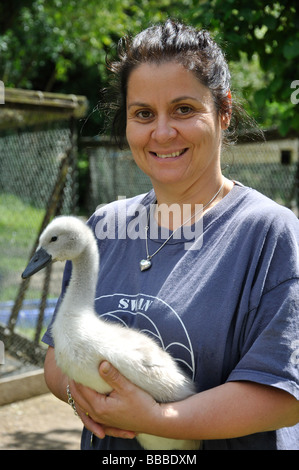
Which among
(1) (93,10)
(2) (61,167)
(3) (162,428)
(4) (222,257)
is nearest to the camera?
(3) (162,428)

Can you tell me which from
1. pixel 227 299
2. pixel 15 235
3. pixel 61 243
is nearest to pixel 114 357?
pixel 227 299

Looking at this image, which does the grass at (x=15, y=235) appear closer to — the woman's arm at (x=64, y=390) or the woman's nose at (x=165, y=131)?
the woman's arm at (x=64, y=390)

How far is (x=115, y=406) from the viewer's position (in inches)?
66.6

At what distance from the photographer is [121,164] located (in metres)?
6.76

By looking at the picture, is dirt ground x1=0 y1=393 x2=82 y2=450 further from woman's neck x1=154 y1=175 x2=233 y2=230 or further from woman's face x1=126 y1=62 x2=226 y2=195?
woman's face x1=126 y1=62 x2=226 y2=195

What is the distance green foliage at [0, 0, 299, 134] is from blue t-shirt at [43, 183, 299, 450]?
3.31 feet

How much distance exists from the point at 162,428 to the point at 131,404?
0.40 feet

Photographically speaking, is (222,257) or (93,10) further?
(93,10)

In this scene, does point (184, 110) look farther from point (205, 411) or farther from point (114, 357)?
point (205, 411)

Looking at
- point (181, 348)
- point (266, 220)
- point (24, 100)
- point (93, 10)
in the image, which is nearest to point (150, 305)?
point (181, 348)

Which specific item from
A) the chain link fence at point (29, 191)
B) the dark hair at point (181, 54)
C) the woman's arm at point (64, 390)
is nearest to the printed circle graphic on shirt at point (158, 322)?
the woman's arm at point (64, 390)

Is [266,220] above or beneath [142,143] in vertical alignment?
beneath
